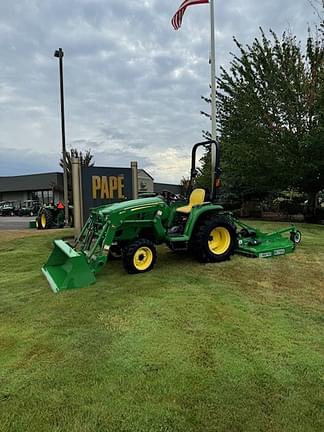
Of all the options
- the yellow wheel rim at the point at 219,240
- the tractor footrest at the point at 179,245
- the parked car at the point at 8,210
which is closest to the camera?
the tractor footrest at the point at 179,245

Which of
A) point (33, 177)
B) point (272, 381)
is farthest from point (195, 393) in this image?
point (33, 177)

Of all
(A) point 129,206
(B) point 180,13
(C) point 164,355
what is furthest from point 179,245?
(B) point 180,13

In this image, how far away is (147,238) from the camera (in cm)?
618

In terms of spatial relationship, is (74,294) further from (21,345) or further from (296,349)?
(296,349)

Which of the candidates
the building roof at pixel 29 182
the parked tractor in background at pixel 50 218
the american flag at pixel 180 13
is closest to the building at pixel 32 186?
the building roof at pixel 29 182

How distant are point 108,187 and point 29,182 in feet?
129

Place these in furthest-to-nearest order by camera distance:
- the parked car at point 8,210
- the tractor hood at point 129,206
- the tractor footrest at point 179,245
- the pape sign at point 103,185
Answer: the parked car at point 8,210, the pape sign at point 103,185, the tractor footrest at point 179,245, the tractor hood at point 129,206

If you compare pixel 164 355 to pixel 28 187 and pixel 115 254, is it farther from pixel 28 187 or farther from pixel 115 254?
pixel 28 187

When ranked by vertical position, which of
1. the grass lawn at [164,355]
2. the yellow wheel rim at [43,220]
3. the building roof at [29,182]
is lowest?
the grass lawn at [164,355]

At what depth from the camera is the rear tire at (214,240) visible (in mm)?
6277

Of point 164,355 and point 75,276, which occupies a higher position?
point 75,276

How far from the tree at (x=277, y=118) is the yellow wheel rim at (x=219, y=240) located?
8.27m

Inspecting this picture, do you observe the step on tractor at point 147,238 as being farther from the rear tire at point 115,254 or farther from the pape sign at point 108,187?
the pape sign at point 108,187

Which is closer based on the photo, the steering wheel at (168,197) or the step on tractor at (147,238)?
the step on tractor at (147,238)
